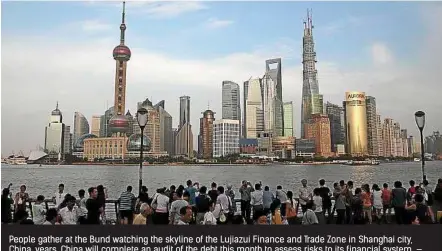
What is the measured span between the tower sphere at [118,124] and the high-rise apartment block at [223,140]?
3731cm

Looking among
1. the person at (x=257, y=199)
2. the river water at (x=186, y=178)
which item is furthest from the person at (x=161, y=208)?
the river water at (x=186, y=178)

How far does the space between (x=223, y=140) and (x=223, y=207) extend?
148 meters

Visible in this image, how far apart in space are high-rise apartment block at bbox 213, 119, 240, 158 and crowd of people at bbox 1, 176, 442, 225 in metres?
147

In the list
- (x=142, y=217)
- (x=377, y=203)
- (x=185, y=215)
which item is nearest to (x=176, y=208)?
(x=185, y=215)

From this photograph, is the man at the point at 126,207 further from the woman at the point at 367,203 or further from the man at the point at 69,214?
the woman at the point at 367,203

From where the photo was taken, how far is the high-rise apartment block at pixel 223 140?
160500mm

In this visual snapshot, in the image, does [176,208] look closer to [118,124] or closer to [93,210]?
[93,210]

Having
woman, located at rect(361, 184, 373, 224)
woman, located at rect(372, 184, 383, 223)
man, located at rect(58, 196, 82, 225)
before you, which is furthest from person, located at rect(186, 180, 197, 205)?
woman, located at rect(372, 184, 383, 223)

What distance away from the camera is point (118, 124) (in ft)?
589

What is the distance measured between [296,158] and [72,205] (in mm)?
143807

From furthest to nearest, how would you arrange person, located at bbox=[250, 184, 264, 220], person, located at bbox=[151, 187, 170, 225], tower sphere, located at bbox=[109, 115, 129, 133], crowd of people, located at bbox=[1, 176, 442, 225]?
tower sphere, located at bbox=[109, 115, 129, 133] < person, located at bbox=[250, 184, 264, 220] < person, located at bbox=[151, 187, 170, 225] < crowd of people, located at bbox=[1, 176, 442, 225]

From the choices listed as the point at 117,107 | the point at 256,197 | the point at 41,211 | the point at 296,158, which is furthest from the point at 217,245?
the point at 117,107

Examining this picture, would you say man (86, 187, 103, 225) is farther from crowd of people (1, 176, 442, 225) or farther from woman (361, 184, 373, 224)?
woman (361, 184, 373, 224)

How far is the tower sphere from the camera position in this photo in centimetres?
17875
